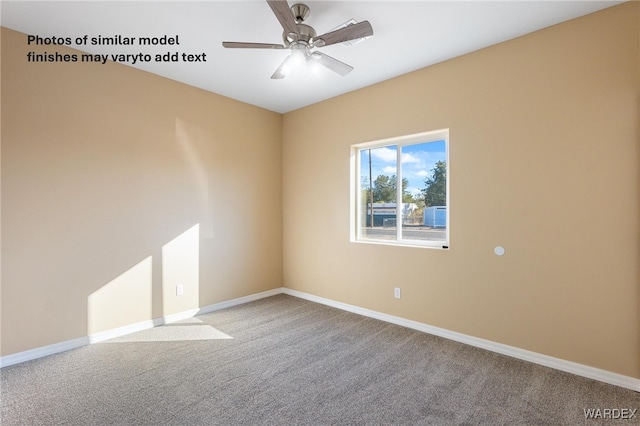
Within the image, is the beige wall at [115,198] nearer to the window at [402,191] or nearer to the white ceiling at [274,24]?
the white ceiling at [274,24]

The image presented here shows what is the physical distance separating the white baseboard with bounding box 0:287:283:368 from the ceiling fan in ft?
9.56

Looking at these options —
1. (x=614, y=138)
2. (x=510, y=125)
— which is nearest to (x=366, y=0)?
(x=510, y=125)

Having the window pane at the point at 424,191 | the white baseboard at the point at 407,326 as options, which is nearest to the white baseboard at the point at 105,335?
the white baseboard at the point at 407,326

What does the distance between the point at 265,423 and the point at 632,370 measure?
8.50 ft

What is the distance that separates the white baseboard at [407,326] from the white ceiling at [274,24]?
264 centimetres

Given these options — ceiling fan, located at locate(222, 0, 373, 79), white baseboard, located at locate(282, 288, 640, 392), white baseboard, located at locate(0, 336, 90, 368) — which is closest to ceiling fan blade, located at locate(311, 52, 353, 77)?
ceiling fan, located at locate(222, 0, 373, 79)

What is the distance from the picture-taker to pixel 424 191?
3.41 meters

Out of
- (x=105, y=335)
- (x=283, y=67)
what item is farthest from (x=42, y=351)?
(x=283, y=67)

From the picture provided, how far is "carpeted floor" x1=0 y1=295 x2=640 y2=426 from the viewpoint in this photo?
1.91 metres

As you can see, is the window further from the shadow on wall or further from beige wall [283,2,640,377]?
the shadow on wall

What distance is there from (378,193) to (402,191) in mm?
333

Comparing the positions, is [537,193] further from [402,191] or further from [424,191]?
[402,191]

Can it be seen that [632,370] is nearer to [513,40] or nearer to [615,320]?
[615,320]

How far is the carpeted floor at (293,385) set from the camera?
191 centimetres
